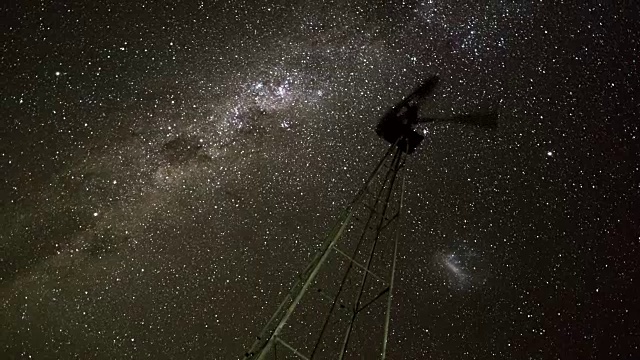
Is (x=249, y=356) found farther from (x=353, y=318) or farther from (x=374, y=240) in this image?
(x=374, y=240)

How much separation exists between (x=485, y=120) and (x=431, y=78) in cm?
95

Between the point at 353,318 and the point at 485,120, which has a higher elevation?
the point at 485,120

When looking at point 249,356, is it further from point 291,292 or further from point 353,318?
point 353,318


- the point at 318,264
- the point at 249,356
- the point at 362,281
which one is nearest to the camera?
the point at 249,356

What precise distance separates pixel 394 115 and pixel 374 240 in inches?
69.8

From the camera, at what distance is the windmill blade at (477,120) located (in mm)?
8070

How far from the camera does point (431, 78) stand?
8.32 metres

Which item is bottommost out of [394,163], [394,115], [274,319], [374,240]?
[274,319]

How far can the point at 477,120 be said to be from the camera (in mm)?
8164

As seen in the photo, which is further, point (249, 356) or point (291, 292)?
point (291, 292)

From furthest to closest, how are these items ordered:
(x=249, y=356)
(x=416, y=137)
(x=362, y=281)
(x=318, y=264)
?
(x=416, y=137)
(x=362, y=281)
(x=318, y=264)
(x=249, y=356)

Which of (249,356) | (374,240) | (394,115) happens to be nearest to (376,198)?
(374,240)

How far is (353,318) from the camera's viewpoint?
7.53 m

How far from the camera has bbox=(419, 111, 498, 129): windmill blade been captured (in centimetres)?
807
